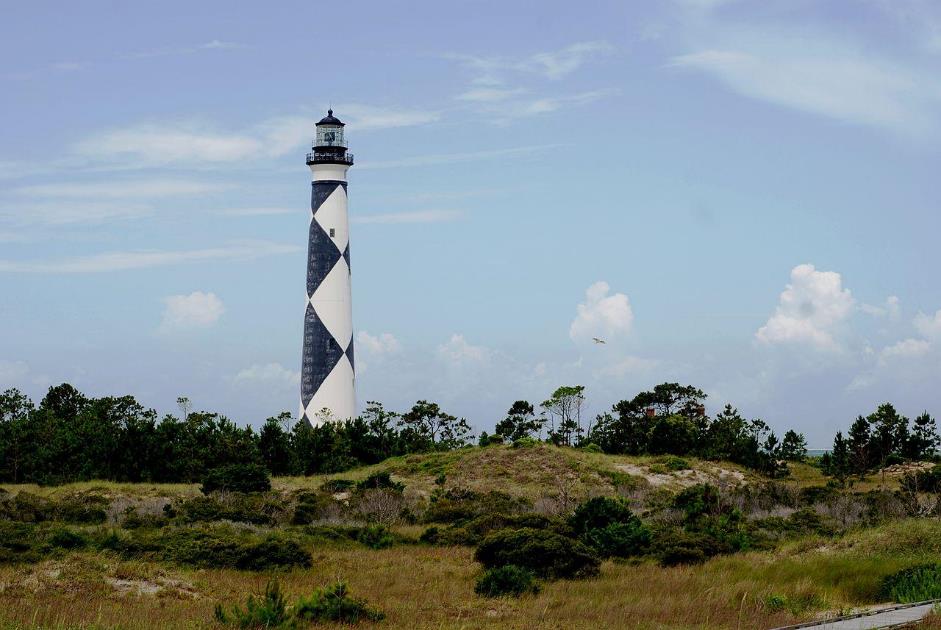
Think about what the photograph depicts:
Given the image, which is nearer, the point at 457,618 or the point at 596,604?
the point at 457,618

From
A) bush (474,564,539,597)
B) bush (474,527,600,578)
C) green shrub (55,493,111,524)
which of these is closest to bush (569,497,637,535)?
bush (474,527,600,578)

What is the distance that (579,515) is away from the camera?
27.3m

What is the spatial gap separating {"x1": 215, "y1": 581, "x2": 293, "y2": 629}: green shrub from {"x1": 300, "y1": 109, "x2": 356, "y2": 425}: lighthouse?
129 ft

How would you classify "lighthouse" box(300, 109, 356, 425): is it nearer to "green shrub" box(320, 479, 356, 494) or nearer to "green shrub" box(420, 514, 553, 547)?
"green shrub" box(320, 479, 356, 494)

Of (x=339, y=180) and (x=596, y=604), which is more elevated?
(x=339, y=180)

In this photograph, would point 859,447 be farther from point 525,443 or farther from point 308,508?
point 308,508

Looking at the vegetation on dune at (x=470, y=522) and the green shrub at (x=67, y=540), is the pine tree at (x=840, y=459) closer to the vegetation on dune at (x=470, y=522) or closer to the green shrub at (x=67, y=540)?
the vegetation on dune at (x=470, y=522)

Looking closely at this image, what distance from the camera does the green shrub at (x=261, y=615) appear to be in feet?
50.0

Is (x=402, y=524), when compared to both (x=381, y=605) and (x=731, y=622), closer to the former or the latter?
(x=381, y=605)

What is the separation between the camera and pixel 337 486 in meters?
42.8

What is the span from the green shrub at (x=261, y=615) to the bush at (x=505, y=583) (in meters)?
5.07

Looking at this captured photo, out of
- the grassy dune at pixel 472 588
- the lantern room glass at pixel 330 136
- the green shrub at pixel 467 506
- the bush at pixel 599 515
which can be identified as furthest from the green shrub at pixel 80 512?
the lantern room glass at pixel 330 136

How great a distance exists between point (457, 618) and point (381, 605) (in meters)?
1.96

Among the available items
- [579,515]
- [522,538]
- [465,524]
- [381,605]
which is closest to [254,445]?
[465,524]
